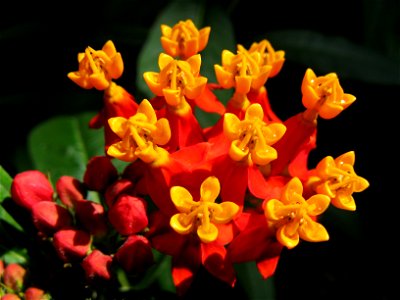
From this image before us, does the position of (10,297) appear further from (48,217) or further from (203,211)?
(203,211)

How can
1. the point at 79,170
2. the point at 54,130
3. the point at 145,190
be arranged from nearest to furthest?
the point at 145,190 → the point at 79,170 → the point at 54,130

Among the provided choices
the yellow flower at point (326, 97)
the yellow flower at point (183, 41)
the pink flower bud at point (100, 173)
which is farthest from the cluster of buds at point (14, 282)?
the yellow flower at point (326, 97)

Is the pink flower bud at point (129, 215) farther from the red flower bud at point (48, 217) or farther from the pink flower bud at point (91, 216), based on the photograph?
the red flower bud at point (48, 217)

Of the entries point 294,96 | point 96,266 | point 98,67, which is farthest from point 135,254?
point 294,96

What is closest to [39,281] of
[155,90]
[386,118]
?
[155,90]

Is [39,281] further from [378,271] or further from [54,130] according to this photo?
[378,271]

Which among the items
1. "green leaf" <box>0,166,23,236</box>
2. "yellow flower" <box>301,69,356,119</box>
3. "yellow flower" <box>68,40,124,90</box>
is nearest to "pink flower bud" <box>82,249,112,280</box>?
"green leaf" <box>0,166,23,236</box>

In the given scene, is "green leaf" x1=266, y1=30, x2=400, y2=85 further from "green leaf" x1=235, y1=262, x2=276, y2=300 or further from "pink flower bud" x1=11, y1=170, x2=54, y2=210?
"pink flower bud" x1=11, y1=170, x2=54, y2=210
